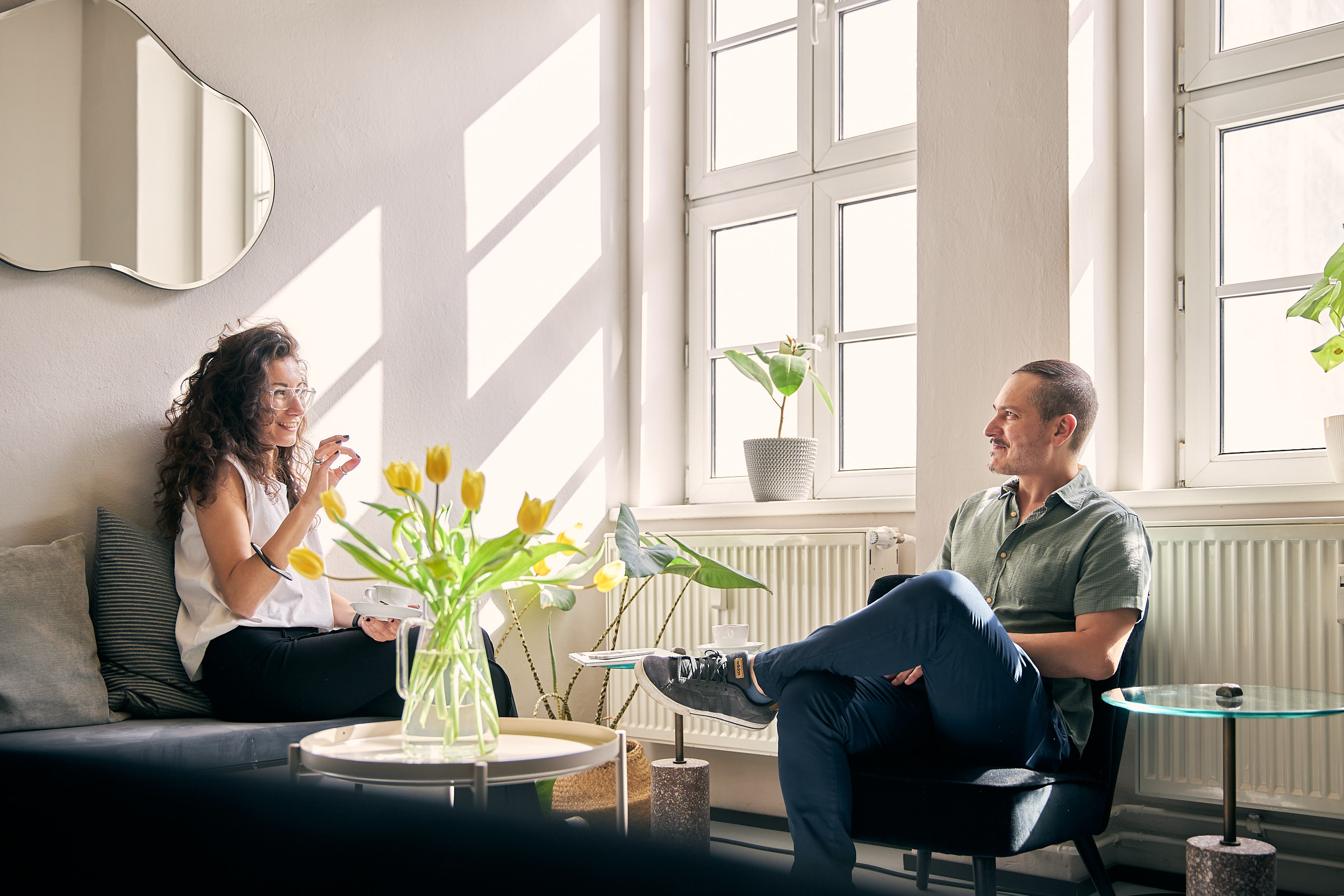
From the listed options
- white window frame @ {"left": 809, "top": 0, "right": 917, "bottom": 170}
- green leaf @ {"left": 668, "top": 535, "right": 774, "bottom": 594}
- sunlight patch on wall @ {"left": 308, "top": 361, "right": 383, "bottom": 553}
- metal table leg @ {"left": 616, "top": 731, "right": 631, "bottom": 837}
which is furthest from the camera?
white window frame @ {"left": 809, "top": 0, "right": 917, "bottom": 170}

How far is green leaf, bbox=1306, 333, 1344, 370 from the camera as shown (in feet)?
7.75

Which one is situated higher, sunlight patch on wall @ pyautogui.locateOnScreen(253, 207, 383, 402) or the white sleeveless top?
sunlight patch on wall @ pyautogui.locateOnScreen(253, 207, 383, 402)

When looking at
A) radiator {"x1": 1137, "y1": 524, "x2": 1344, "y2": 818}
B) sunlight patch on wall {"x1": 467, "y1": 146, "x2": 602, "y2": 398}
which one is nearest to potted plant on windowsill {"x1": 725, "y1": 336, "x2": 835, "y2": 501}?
sunlight patch on wall {"x1": 467, "y1": 146, "x2": 602, "y2": 398}

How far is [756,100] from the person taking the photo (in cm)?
376

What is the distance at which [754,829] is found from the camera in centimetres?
318

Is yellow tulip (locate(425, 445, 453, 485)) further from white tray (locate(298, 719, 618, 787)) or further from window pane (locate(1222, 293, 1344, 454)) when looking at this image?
window pane (locate(1222, 293, 1344, 454))

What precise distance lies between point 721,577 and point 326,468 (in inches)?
43.5

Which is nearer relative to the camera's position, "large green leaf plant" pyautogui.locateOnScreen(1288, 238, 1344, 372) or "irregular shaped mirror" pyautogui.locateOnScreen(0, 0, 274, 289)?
"irregular shaped mirror" pyautogui.locateOnScreen(0, 0, 274, 289)

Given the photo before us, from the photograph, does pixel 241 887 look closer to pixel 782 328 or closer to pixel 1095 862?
pixel 1095 862

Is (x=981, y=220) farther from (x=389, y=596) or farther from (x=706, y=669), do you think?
(x=389, y=596)

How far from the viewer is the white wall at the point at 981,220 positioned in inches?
106

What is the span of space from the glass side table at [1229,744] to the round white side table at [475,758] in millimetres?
864

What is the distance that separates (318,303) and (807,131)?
1.69 metres

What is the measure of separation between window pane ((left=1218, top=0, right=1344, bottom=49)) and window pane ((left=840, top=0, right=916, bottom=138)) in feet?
2.90
